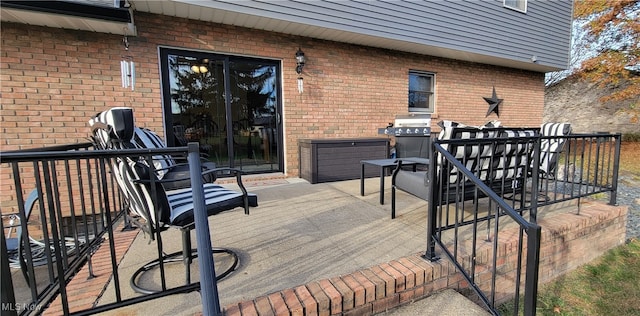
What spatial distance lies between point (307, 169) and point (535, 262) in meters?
3.63

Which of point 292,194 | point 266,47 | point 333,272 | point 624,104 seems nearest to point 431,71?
Result: point 266,47

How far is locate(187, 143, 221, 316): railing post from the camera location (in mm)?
1018

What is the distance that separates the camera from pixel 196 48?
417 centimetres

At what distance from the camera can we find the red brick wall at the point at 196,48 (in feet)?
11.1

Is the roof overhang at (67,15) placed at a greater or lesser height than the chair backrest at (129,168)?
greater

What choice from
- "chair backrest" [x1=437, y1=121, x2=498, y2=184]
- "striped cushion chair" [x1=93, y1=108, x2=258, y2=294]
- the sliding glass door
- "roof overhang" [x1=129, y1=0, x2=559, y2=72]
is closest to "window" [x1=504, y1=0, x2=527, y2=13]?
"roof overhang" [x1=129, y1=0, x2=559, y2=72]

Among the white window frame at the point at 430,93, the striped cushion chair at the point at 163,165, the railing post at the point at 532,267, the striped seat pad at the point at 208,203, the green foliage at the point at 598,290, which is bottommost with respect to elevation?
the green foliage at the point at 598,290

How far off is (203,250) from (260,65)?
414 centimetres

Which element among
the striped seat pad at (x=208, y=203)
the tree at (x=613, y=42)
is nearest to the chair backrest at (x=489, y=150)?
the striped seat pad at (x=208, y=203)

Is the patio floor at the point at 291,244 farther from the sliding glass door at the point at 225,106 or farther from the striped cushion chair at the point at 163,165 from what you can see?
the sliding glass door at the point at 225,106

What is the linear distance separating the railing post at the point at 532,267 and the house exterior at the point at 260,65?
399 cm

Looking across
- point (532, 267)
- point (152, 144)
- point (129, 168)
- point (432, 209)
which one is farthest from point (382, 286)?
point (152, 144)

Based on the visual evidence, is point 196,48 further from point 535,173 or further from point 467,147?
point 535,173

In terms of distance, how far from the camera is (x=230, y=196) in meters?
1.87
